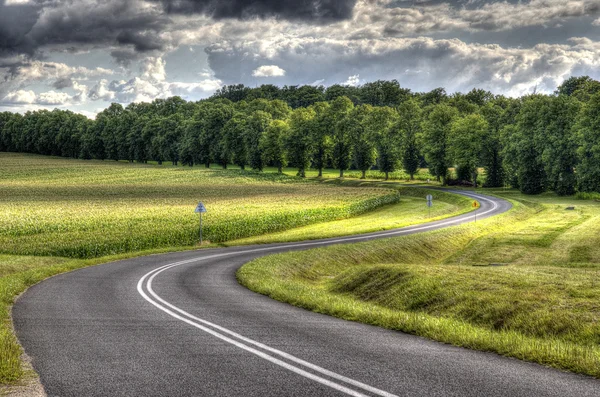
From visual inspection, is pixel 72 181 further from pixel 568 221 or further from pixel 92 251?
pixel 568 221

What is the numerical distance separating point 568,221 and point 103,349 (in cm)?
4692

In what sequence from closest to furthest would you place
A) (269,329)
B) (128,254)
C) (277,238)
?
(269,329) < (128,254) < (277,238)

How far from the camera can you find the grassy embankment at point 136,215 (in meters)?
27.9

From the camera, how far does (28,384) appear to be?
7527 mm

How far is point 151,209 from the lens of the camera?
5447 centimetres

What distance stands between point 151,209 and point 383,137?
64.4m

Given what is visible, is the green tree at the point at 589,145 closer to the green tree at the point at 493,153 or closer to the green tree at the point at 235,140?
the green tree at the point at 493,153

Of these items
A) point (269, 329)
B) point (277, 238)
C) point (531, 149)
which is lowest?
point (277, 238)

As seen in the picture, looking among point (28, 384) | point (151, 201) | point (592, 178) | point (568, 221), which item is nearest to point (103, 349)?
point (28, 384)

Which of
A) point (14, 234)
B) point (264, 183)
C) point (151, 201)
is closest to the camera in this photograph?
point (14, 234)

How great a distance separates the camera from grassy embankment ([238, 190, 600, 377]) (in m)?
10.2

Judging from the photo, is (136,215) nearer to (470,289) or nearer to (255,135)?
(470,289)

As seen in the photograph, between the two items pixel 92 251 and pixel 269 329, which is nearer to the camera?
pixel 269 329

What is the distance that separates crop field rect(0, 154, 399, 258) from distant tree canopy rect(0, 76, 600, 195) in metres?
13.8
